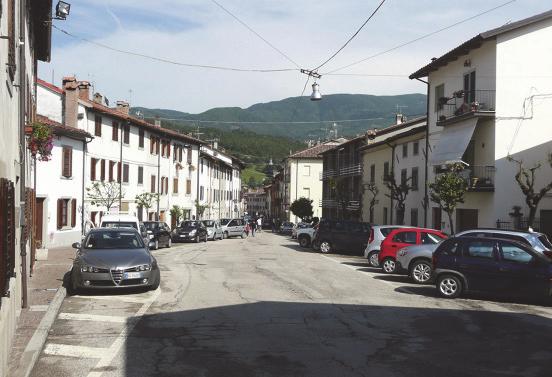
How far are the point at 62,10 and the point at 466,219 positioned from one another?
19560mm

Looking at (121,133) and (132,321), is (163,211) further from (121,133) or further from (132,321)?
(132,321)

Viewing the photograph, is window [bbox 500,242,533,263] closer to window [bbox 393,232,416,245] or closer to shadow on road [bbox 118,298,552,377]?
shadow on road [bbox 118,298,552,377]

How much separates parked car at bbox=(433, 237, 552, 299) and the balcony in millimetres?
13224

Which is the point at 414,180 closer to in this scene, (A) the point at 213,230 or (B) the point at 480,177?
(B) the point at 480,177

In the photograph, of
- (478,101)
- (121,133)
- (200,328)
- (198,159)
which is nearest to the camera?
(200,328)

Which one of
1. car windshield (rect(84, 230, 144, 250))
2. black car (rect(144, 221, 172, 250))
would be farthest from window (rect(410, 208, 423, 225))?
car windshield (rect(84, 230, 144, 250))

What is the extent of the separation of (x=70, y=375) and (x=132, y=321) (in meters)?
3.27

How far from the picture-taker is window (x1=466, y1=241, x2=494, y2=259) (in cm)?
1347

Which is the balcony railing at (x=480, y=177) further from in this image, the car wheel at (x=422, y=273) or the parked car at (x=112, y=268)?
the parked car at (x=112, y=268)

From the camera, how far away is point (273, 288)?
14805mm

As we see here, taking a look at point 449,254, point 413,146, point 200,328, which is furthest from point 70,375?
point 413,146

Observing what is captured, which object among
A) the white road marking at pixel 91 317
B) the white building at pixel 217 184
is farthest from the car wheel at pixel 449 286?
the white building at pixel 217 184

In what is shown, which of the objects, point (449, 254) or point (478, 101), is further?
point (478, 101)

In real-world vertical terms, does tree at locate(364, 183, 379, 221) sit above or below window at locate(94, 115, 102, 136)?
below
